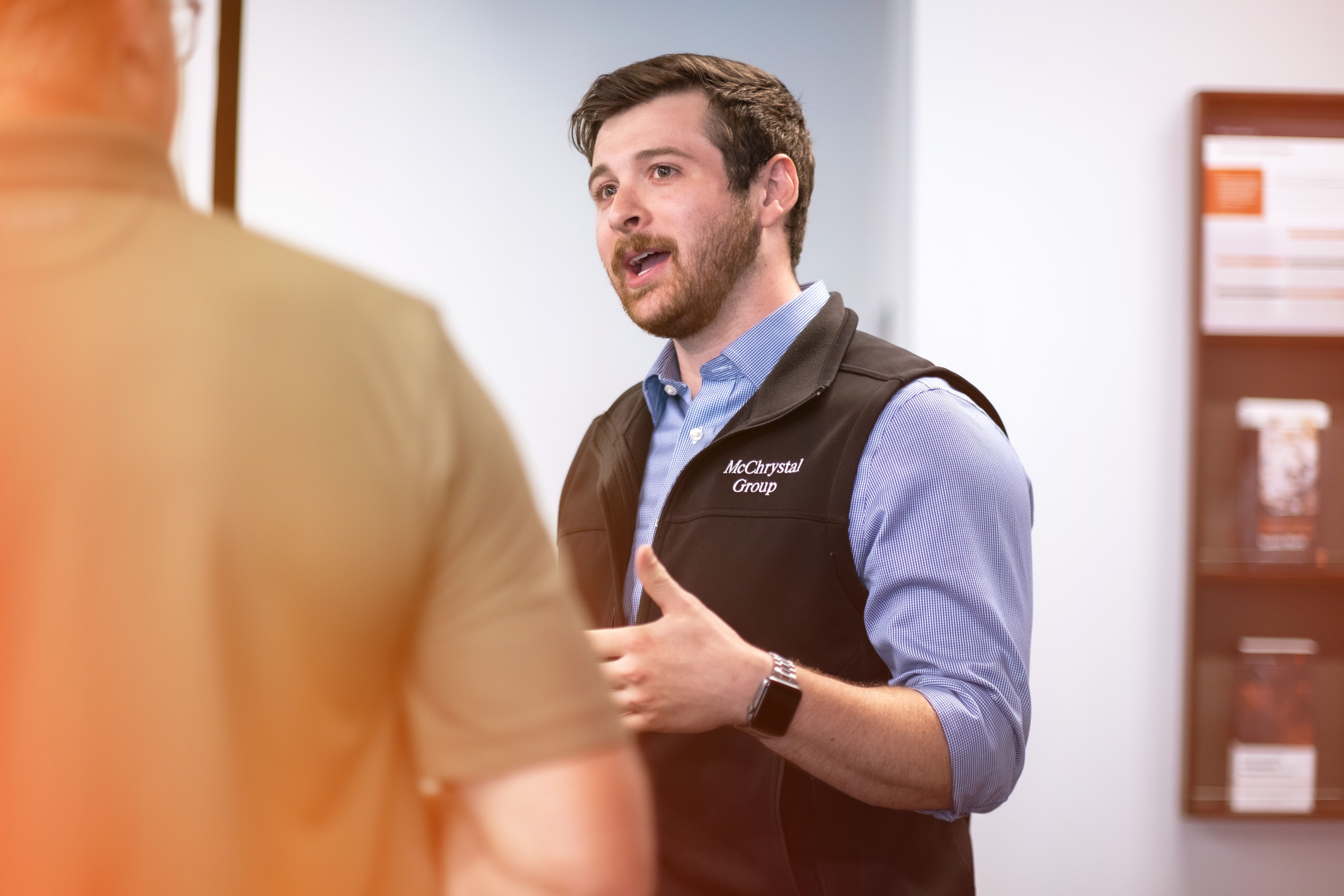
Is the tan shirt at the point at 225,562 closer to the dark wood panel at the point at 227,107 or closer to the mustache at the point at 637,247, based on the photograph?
the dark wood panel at the point at 227,107

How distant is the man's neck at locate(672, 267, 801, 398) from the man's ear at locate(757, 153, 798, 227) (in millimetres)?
105

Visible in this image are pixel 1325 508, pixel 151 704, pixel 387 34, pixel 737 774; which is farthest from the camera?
pixel 387 34

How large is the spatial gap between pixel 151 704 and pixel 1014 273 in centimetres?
189

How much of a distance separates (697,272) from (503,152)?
1086 mm

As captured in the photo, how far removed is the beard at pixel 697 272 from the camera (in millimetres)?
1384

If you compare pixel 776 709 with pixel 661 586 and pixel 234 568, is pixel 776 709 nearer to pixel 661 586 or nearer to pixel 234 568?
pixel 661 586

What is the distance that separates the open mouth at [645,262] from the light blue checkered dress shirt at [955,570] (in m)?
0.46

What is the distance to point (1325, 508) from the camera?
1.89 m

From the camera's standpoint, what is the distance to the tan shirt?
36cm

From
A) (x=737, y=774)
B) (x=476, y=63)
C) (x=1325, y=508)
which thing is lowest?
(x=737, y=774)

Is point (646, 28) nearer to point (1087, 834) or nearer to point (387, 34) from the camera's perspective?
point (387, 34)

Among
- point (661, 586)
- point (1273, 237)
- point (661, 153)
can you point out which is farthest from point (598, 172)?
point (1273, 237)

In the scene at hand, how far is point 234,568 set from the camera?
0.37 meters

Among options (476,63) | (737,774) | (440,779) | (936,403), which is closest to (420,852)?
(440,779)
